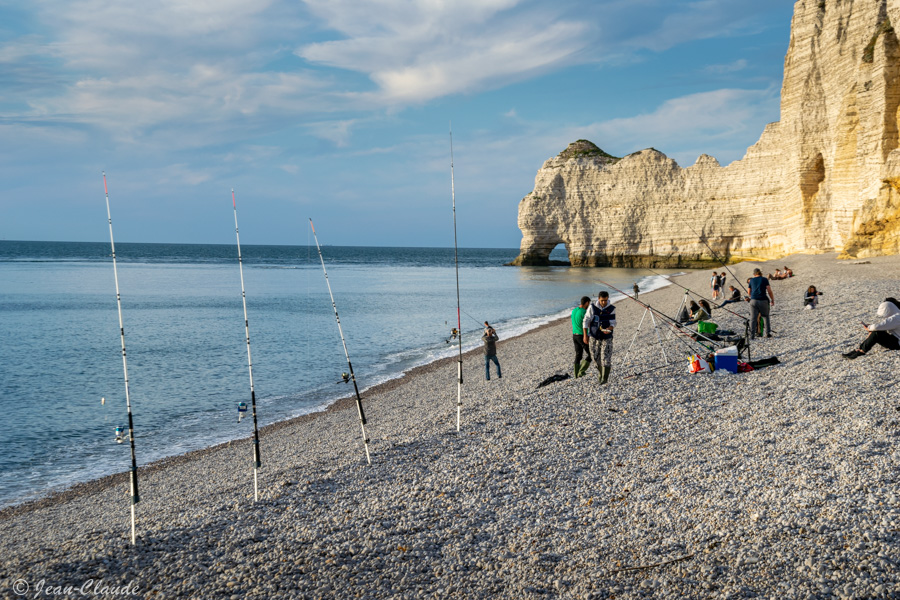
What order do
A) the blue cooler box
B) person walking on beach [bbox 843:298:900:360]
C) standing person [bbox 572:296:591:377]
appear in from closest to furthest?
1. person walking on beach [bbox 843:298:900:360]
2. the blue cooler box
3. standing person [bbox 572:296:591:377]

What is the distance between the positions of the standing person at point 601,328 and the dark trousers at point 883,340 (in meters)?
4.78

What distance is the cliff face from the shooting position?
30.8 meters

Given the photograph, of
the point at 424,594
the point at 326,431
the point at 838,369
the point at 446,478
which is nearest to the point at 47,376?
the point at 326,431

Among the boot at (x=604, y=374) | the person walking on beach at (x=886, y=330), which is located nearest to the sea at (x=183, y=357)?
the boot at (x=604, y=374)

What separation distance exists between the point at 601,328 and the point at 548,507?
547 cm

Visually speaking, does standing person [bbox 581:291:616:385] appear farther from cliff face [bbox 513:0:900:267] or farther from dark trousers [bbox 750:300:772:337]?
cliff face [bbox 513:0:900:267]

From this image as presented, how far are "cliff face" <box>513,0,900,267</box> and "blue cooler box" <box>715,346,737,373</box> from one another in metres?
23.1

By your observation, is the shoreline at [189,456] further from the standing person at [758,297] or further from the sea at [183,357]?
the standing person at [758,297]

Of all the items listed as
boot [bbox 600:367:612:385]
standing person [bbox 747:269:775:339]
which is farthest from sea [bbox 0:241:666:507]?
boot [bbox 600:367:612:385]

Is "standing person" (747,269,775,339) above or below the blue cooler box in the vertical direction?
above

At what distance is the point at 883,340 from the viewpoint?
35.5 feet

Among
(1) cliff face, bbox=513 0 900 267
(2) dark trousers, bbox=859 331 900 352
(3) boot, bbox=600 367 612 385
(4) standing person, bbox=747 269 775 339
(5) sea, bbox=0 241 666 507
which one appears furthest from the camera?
(1) cliff face, bbox=513 0 900 267

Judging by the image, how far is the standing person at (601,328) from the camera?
11.5m

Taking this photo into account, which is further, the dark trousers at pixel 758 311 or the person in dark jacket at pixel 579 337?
the dark trousers at pixel 758 311
